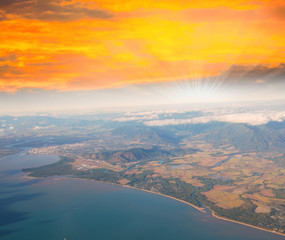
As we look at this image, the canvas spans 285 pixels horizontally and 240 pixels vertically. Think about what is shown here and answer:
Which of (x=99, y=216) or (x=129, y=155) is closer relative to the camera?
(x=99, y=216)

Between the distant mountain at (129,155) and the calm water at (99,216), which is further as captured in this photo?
the distant mountain at (129,155)

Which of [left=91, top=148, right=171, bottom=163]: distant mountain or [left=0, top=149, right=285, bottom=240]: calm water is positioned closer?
[left=0, top=149, right=285, bottom=240]: calm water

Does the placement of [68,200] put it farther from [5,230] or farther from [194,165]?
[194,165]

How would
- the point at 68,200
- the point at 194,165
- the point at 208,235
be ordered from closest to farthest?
the point at 208,235 → the point at 68,200 → the point at 194,165

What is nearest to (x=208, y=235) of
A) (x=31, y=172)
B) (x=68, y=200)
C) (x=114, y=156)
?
(x=68, y=200)

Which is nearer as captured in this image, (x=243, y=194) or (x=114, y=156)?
(x=243, y=194)

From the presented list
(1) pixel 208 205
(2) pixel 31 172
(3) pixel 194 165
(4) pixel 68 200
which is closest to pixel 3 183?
(2) pixel 31 172

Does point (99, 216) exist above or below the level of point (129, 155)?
above

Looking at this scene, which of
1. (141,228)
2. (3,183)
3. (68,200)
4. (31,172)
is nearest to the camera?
(141,228)
